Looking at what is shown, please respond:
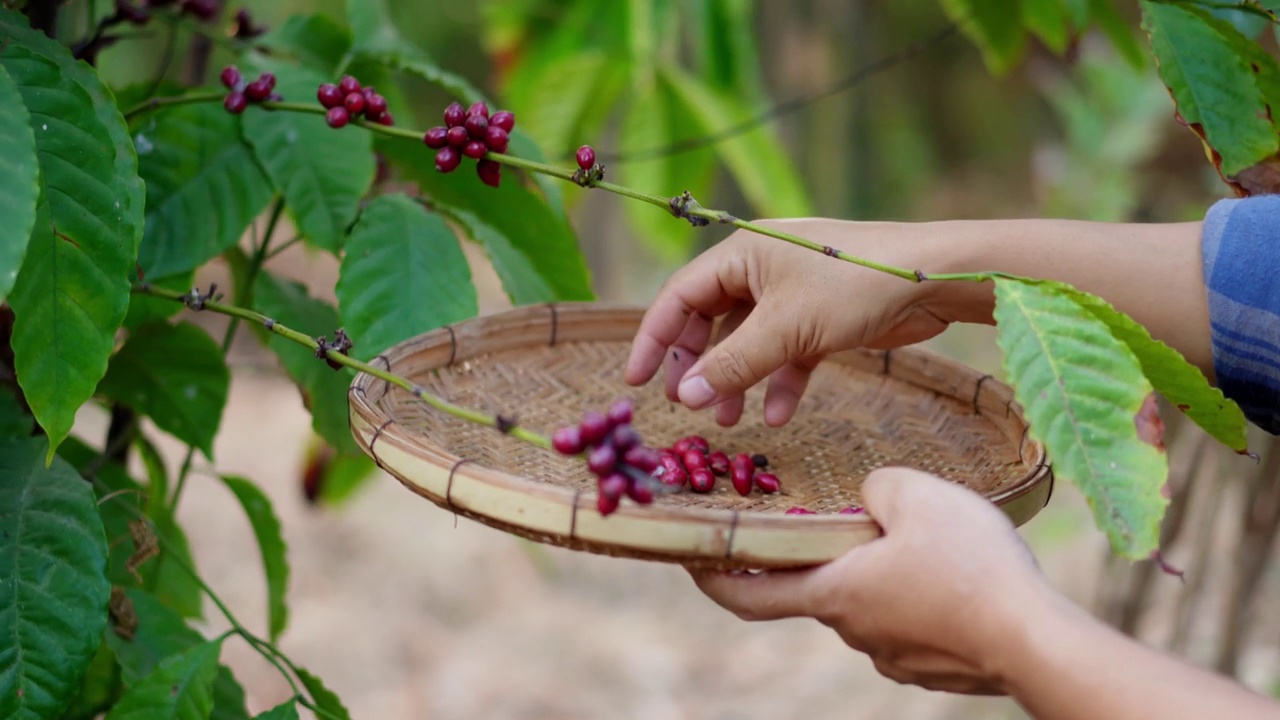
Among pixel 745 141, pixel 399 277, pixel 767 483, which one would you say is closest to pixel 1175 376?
pixel 767 483

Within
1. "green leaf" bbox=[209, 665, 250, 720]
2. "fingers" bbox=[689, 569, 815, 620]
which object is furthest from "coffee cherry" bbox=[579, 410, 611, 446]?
"green leaf" bbox=[209, 665, 250, 720]

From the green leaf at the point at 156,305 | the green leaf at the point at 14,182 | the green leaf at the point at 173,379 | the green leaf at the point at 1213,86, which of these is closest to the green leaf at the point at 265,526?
the green leaf at the point at 173,379

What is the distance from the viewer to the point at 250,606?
2.74 meters

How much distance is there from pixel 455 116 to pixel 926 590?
1.58 ft

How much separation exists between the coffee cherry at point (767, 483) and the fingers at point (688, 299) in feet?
0.45

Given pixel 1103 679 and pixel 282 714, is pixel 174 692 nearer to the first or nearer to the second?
pixel 282 714

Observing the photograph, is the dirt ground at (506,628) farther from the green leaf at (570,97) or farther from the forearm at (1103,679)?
the forearm at (1103,679)

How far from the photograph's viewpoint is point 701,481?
0.98 metres

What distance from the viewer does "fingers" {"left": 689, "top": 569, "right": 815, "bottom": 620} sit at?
0.71 metres

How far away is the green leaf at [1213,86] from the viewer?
97cm

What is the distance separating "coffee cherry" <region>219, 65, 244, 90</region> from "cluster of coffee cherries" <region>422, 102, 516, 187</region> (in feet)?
0.87

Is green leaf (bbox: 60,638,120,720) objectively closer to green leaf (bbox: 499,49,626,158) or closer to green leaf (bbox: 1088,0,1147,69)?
green leaf (bbox: 499,49,626,158)

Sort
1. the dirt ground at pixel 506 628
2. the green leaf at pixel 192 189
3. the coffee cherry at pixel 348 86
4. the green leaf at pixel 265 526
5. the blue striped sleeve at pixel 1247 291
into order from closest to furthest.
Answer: the blue striped sleeve at pixel 1247 291 < the coffee cherry at pixel 348 86 < the green leaf at pixel 192 189 < the green leaf at pixel 265 526 < the dirt ground at pixel 506 628

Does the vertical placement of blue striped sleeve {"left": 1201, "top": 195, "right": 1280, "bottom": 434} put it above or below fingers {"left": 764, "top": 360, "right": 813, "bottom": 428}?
above
